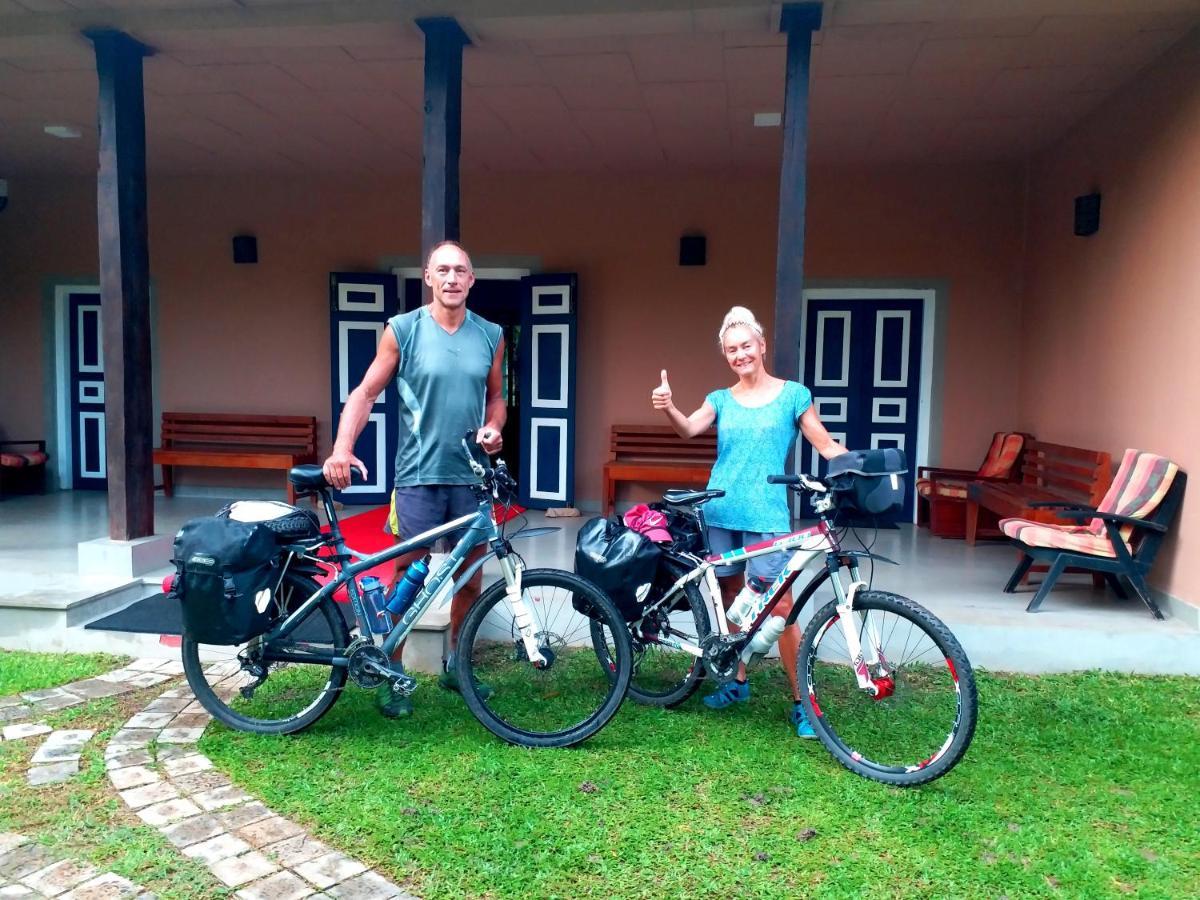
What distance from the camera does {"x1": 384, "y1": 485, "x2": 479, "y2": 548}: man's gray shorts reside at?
2820 mm

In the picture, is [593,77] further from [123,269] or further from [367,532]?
[367,532]

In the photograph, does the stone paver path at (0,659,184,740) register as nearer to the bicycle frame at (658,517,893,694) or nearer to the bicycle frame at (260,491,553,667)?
the bicycle frame at (260,491,553,667)

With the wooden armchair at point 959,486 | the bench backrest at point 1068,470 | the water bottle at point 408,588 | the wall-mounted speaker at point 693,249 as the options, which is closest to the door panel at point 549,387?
the wall-mounted speaker at point 693,249

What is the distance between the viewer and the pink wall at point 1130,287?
359cm

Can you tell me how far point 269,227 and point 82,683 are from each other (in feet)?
14.4

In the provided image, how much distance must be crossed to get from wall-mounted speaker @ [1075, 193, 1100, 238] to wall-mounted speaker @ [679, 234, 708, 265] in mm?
2378

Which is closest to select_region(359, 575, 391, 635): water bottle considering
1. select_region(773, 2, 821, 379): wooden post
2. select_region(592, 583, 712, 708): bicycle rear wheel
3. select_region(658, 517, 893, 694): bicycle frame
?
select_region(592, 583, 712, 708): bicycle rear wheel

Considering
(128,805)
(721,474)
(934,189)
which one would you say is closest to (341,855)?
(128,805)

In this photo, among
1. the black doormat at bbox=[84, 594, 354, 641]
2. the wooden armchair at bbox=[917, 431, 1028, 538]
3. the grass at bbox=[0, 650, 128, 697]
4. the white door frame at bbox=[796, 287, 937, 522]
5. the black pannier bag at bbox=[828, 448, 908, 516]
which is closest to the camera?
the black pannier bag at bbox=[828, 448, 908, 516]

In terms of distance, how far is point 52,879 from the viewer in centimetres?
193

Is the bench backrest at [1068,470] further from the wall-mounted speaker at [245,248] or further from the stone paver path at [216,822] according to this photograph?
the wall-mounted speaker at [245,248]

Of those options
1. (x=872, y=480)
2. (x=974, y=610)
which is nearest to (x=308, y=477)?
(x=872, y=480)

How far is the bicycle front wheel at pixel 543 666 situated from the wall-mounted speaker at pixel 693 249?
3666mm

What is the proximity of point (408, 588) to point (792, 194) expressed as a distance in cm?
219
